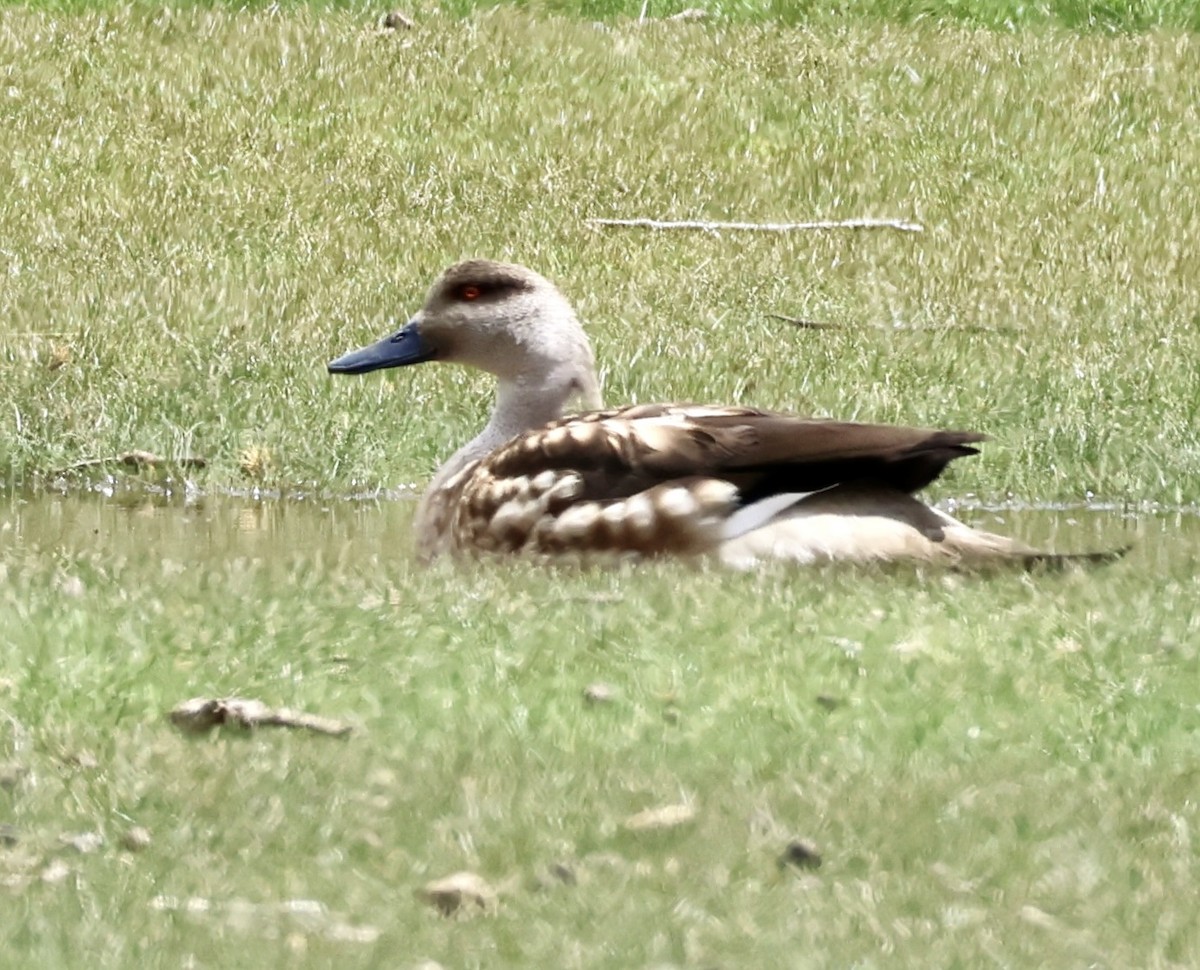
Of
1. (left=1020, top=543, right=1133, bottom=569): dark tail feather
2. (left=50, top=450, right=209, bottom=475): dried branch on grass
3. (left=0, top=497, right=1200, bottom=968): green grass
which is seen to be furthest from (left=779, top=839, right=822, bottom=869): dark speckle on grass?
(left=50, top=450, right=209, bottom=475): dried branch on grass

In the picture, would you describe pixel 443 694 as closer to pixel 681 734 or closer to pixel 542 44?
pixel 681 734

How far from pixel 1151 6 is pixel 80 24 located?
9453mm

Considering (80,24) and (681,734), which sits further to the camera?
(80,24)

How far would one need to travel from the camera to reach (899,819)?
5.49 meters

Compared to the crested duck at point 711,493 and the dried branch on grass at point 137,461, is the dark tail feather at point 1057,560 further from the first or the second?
the dried branch on grass at point 137,461

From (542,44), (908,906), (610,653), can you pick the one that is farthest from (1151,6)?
(908,906)

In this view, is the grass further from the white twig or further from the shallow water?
the white twig

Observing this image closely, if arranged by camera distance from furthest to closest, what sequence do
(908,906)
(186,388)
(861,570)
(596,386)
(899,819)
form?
(186,388), (596,386), (861,570), (899,819), (908,906)

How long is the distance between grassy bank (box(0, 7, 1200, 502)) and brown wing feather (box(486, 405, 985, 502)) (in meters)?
2.52

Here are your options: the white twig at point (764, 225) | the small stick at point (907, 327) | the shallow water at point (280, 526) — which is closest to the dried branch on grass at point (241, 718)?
the shallow water at point (280, 526)

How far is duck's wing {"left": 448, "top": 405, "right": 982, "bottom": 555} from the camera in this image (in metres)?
8.34

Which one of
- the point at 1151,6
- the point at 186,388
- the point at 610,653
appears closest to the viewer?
the point at 610,653

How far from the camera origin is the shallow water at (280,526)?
376 inches

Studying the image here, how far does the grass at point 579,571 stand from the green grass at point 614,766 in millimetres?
17
